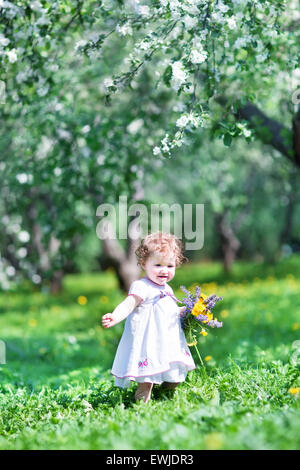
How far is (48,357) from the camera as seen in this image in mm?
6980

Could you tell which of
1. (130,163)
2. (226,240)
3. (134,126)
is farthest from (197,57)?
(226,240)

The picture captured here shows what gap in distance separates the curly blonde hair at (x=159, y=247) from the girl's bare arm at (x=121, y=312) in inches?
12.9

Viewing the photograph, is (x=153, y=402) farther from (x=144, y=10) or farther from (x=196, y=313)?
(x=144, y=10)

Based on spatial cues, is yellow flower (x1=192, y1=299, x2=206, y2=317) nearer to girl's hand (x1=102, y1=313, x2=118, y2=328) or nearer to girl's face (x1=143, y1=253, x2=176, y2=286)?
girl's face (x1=143, y1=253, x2=176, y2=286)

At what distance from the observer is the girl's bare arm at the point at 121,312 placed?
353 centimetres

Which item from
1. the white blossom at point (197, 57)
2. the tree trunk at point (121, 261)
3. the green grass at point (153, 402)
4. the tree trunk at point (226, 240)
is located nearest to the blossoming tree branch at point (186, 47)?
the white blossom at point (197, 57)

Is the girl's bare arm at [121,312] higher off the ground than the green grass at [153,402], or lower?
higher

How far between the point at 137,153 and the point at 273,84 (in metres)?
1.87

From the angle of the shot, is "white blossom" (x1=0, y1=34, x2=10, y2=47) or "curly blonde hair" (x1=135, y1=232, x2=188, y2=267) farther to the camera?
"white blossom" (x1=0, y1=34, x2=10, y2=47)

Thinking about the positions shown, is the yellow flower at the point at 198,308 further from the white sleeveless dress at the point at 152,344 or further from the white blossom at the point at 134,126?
the white blossom at the point at 134,126

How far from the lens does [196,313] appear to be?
3.69 meters

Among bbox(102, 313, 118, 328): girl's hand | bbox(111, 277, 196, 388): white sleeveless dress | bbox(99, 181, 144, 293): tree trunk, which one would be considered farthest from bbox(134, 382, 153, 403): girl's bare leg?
bbox(99, 181, 144, 293): tree trunk

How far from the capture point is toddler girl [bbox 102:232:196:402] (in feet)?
11.8
